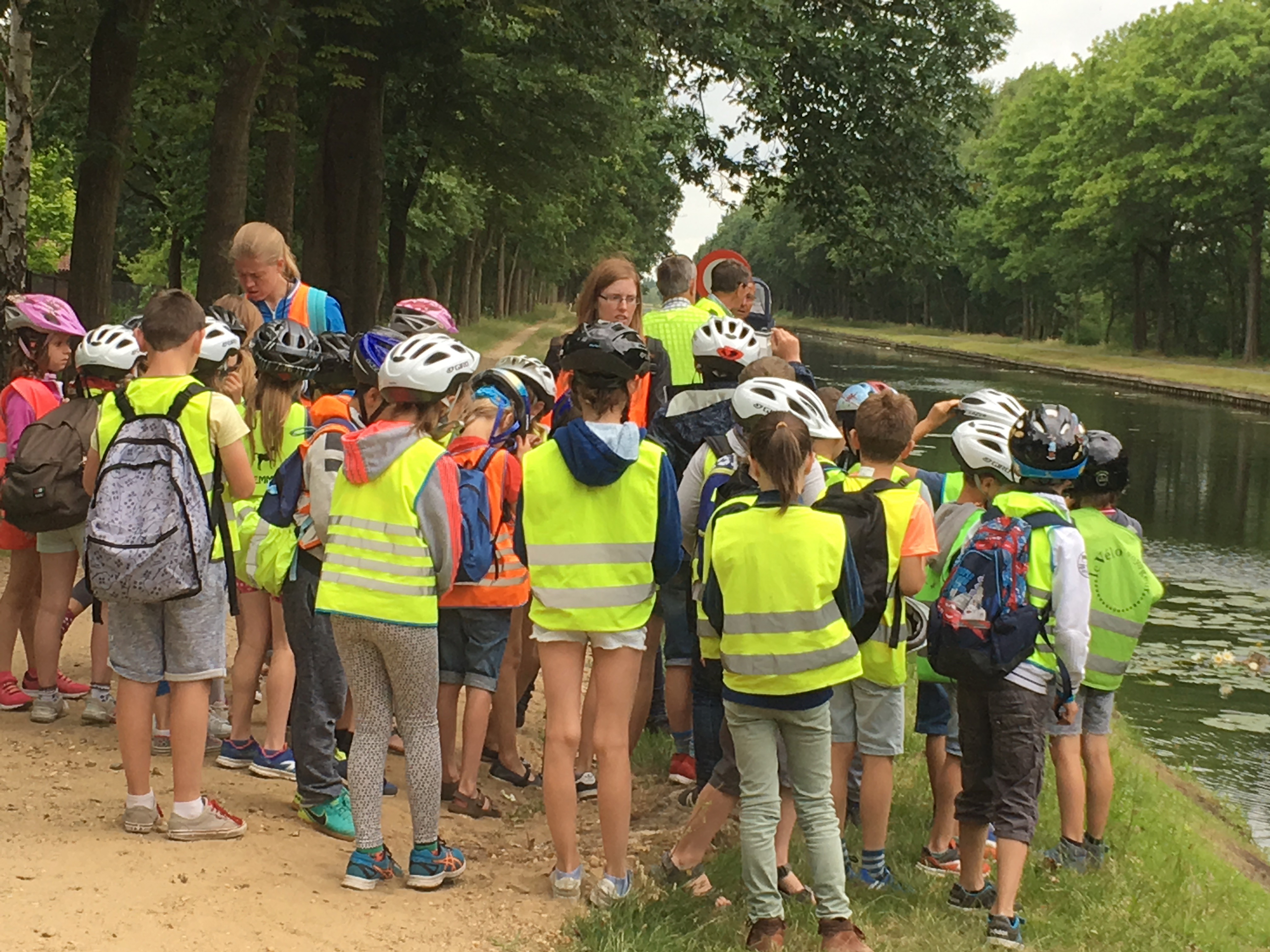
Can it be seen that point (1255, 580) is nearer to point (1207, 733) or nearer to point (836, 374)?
point (1207, 733)

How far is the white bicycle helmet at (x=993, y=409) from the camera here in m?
6.31

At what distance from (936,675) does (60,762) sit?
151 inches

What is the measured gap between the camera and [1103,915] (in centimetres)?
629

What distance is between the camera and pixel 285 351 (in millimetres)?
6273

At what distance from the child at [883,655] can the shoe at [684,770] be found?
1251 mm

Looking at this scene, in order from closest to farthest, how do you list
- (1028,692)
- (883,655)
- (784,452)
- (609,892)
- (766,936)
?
(784,452) → (766,936) → (609,892) → (1028,692) → (883,655)

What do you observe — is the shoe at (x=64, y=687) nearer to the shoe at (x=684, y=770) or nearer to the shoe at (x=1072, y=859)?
the shoe at (x=684, y=770)

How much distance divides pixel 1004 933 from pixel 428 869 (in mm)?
2137

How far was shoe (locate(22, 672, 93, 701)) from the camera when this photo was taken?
7.65 metres

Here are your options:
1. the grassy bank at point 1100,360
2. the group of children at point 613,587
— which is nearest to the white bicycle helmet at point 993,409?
the group of children at point 613,587

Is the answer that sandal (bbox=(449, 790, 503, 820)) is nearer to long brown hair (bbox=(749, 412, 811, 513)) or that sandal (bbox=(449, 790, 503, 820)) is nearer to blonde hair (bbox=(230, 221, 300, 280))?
long brown hair (bbox=(749, 412, 811, 513))

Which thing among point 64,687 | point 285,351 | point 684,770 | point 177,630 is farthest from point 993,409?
point 64,687

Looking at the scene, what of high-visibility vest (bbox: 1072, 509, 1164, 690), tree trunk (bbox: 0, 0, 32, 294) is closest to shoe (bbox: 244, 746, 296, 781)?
high-visibility vest (bbox: 1072, 509, 1164, 690)

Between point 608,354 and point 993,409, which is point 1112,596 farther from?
point 608,354
